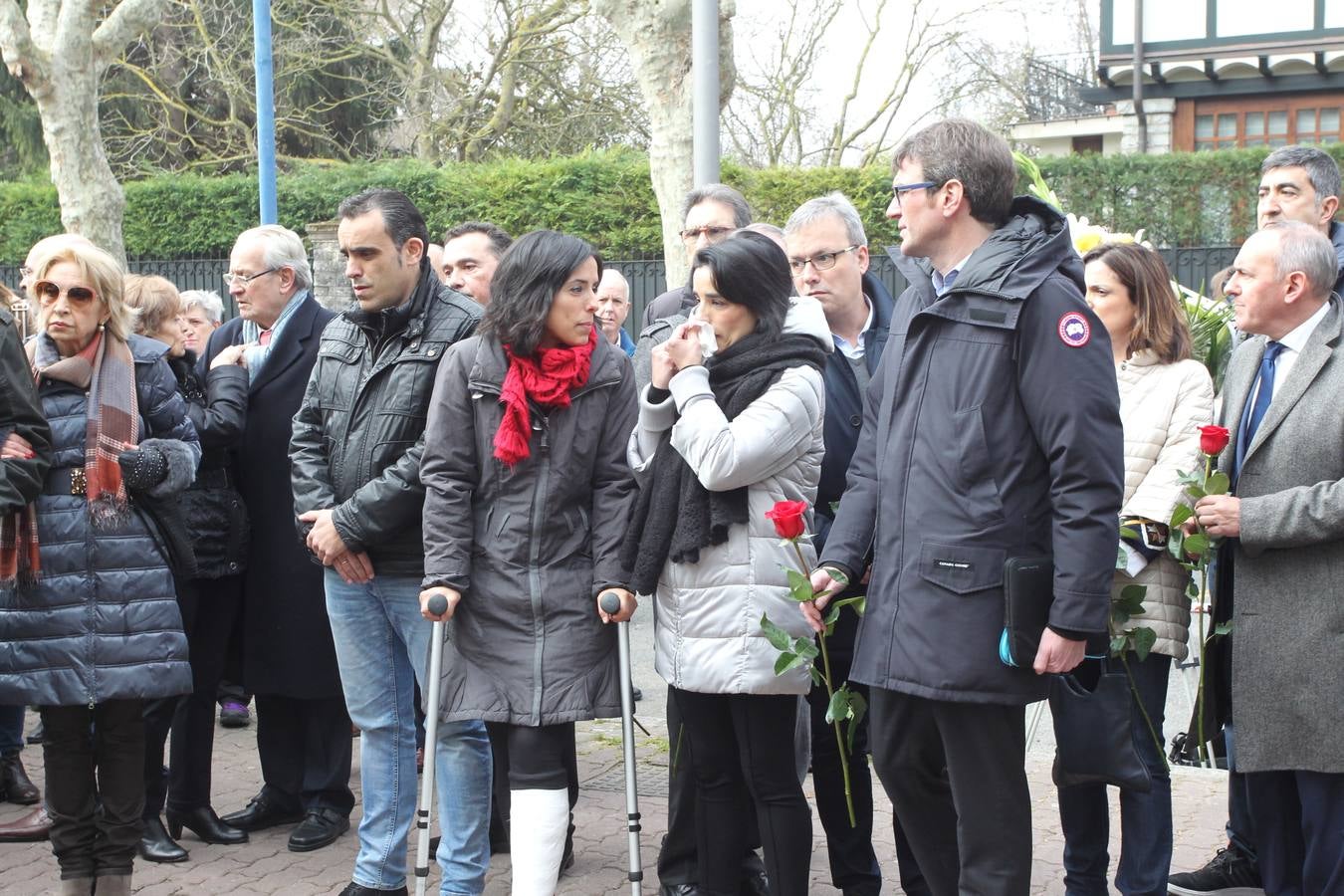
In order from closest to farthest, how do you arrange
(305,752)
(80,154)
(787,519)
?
(787,519), (305,752), (80,154)

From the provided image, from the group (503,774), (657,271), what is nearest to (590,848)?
(503,774)

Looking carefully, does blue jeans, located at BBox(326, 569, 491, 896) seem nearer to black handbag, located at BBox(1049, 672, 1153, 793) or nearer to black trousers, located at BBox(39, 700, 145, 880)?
black trousers, located at BBox(39, 700, 145, 880)

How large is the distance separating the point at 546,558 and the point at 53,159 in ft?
42.2

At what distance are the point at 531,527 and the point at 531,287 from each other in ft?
2.28

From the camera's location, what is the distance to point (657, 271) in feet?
52.1

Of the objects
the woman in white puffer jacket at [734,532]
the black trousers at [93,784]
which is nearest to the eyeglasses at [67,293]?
the black trousers at [93,784]

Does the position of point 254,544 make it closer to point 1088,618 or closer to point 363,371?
point 363,371

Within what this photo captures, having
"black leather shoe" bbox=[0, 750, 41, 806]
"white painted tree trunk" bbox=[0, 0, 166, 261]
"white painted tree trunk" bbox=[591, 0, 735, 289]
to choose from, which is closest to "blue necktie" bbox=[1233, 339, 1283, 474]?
"black leather shoe" bbox=[0, 750, 41, 806]

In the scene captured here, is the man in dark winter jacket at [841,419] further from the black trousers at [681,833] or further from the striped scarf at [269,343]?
the striped scarf at [269,343]

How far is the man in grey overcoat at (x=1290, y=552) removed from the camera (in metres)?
3.86

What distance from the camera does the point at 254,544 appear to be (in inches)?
215

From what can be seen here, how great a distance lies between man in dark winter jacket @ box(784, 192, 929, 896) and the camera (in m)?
4.47

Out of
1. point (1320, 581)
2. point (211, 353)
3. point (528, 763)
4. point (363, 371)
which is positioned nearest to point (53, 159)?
point (211, 353)

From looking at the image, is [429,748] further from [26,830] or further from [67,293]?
[26,830]
